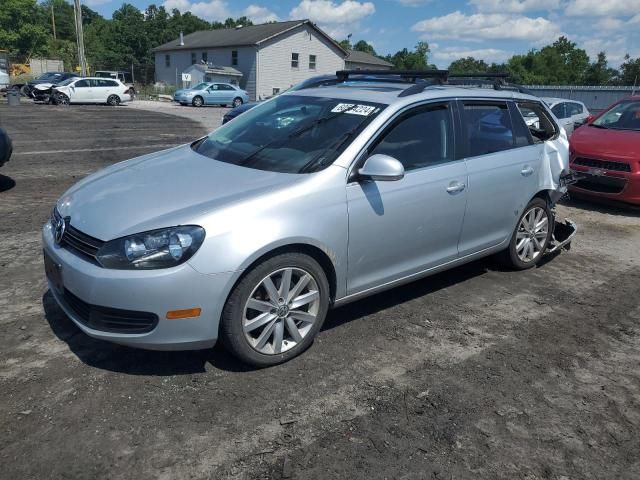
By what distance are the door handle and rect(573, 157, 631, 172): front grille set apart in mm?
4588

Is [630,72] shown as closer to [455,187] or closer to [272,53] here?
[272,53]

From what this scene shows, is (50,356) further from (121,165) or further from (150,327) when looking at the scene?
(121,165)

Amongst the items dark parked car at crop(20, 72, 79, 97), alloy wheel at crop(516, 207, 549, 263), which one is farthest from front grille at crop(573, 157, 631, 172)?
dark parked car at crop(20, 72, 79, 97)

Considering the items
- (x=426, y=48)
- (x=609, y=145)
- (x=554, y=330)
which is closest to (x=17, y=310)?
(x=554, y=330)

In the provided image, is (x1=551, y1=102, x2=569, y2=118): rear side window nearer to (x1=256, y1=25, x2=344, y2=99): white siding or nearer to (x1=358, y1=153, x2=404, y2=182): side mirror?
(x1=358, y1=153, x2=404, y2=182): side mirror

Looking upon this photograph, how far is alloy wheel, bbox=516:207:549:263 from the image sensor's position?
5211 mm

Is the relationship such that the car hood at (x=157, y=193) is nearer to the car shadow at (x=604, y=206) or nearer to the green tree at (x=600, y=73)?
the car shadow at (x=604, y=206)

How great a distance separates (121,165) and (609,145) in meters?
6.88

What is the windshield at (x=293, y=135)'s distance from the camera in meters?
3.72

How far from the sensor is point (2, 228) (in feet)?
19.7

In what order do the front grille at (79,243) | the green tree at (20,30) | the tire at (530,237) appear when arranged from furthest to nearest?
the green tree at (20,30), the tire at (530,237), the front grille at (79,243)

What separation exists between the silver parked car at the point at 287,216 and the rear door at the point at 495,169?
17 mm

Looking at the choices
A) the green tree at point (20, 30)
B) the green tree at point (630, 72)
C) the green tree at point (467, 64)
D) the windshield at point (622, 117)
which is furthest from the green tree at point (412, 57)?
the windshield at point (622, 117)

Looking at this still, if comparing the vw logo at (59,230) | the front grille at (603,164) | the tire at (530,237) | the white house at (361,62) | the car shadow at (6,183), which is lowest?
the car shadow at (6,183)
